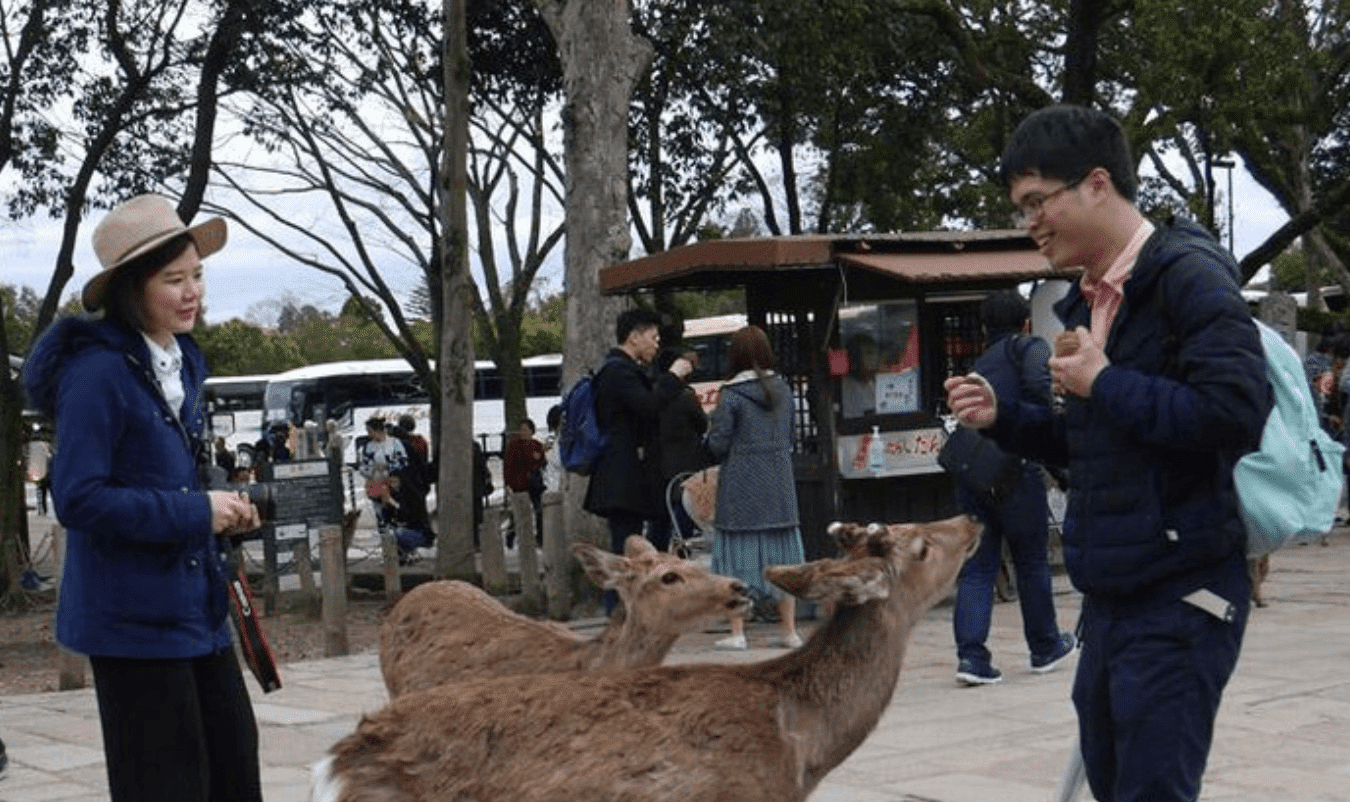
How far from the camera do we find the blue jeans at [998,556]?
929 cm

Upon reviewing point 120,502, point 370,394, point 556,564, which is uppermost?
point 370,394

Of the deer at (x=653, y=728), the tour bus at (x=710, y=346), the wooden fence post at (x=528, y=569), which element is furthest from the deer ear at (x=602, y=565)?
the tour bus at (x=710, y=346)

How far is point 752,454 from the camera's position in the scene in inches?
435

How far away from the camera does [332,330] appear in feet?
319

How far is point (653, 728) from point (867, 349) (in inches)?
363

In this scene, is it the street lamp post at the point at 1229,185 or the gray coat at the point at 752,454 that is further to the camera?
Answer: the street lamp post at the point at 1229,185

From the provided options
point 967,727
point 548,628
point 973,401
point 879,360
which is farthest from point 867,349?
point 973,401

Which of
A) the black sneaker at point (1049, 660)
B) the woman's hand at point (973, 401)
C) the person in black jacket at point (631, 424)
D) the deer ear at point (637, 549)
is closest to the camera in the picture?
the woman's hand at point (973, 401)

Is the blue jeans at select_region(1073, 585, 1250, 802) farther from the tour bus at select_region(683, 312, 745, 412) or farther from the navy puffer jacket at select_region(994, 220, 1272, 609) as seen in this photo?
the tour bus at select_region(683, 312, 745, 412)

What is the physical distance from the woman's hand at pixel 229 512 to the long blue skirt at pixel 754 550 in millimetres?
6847

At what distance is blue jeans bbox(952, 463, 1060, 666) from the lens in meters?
9.29

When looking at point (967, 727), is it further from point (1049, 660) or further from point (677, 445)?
point (677, 445)

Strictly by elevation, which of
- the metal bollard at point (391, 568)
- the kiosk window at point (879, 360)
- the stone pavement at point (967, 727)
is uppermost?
the kiosk window at point (879, 360)

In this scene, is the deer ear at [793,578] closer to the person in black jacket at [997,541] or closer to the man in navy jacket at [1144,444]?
the man in navy jacket at [1144,444]
